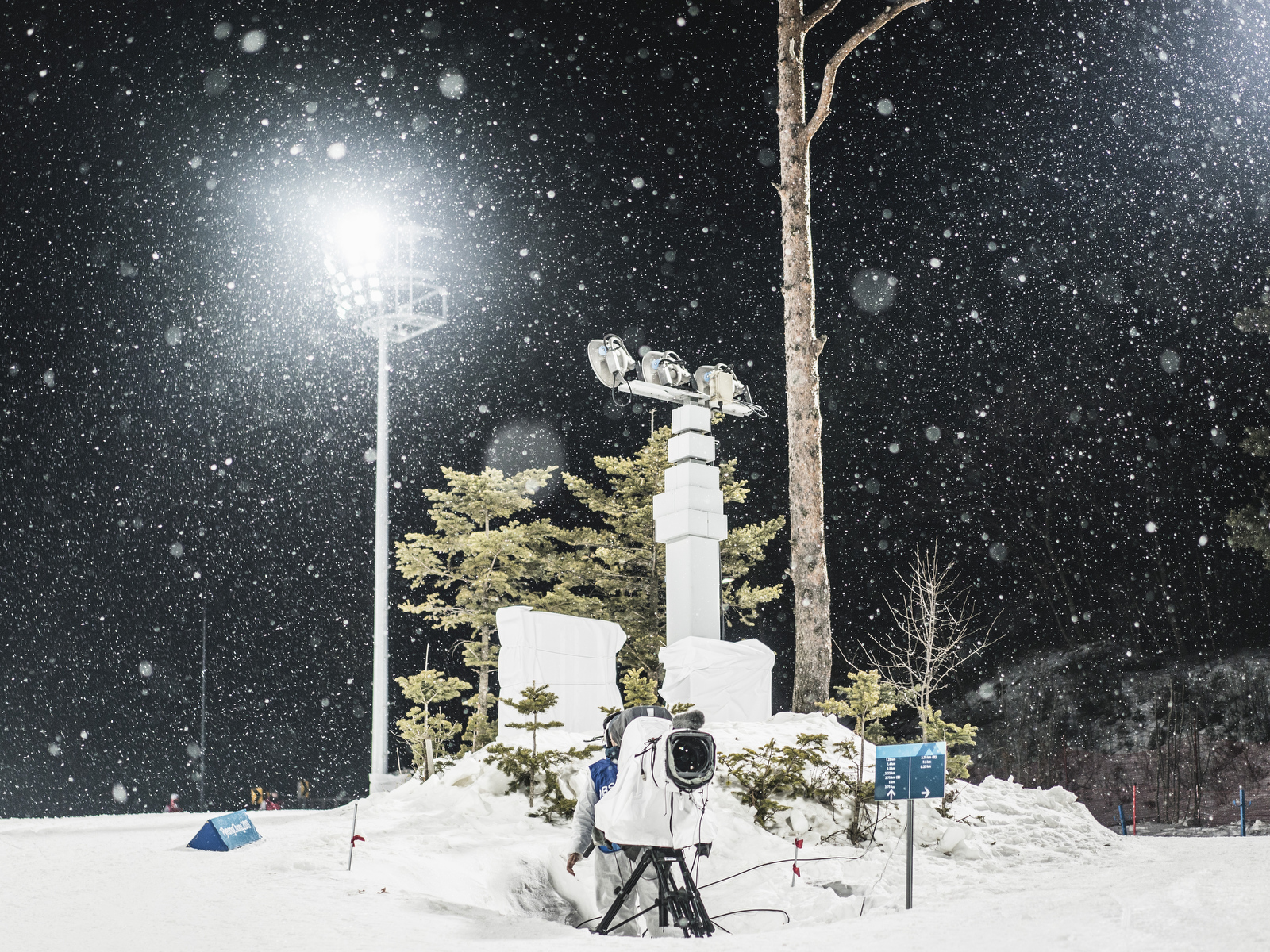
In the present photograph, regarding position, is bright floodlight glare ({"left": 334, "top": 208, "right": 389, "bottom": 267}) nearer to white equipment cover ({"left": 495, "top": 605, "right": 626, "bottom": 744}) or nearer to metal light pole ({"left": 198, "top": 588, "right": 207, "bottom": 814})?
white equipment cover ({"left": 495, "top": 605, "right": 626, "bottom": 744})

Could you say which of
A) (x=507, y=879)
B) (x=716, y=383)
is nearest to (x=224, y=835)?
(x=507, y=879)

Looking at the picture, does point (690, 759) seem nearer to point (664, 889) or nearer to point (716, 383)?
point (664, 889)

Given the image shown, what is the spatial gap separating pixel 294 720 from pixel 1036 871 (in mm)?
31801

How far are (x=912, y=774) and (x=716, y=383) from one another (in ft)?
30.9

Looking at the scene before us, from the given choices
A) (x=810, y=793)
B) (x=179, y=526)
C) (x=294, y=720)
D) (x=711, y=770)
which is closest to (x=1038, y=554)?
(x=294, y=720)

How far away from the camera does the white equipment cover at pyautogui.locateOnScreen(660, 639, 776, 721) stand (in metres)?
13.9

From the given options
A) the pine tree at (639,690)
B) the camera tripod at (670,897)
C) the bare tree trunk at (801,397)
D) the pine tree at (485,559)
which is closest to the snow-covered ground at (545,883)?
the camera tripod at (670,897)

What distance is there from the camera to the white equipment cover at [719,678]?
1385cm

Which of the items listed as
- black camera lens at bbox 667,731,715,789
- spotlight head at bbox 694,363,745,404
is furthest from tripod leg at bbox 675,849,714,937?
spotlight head at bbox 694,363,745,404

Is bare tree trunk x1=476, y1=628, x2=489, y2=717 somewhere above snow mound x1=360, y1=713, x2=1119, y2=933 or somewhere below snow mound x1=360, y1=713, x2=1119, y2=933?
above

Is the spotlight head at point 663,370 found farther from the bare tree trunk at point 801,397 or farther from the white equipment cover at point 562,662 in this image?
the white equipment cover at point 562,662

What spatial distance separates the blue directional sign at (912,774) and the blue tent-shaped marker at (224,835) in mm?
5093

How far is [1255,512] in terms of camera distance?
28.4 meters

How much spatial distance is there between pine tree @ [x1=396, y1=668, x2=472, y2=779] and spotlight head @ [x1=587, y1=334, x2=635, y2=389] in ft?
14.8
